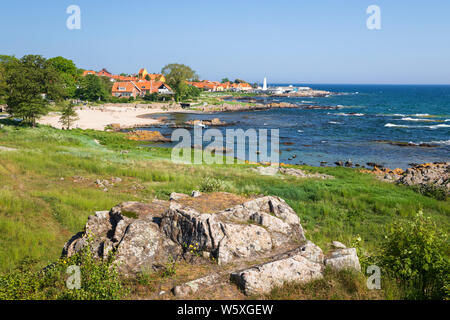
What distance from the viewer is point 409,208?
58.5 ft

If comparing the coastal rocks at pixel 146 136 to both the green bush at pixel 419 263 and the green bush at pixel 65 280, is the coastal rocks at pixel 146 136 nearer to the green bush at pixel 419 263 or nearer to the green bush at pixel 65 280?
the green bush at pixel 65 280

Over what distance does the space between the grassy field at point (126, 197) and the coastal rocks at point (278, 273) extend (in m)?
0.38

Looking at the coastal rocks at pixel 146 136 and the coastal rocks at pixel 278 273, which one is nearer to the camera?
the coastal rocks at pixel 278 273

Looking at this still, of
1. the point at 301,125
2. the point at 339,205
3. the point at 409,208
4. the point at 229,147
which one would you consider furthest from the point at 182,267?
the point at 301,125

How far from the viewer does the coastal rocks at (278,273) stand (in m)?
6.70

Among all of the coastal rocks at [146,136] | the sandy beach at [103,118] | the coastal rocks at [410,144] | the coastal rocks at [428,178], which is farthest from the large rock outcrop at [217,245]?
the sandy beach at [103,118]

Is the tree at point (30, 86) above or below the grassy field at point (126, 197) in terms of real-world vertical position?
above

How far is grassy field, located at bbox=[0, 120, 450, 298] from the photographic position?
11.4 m

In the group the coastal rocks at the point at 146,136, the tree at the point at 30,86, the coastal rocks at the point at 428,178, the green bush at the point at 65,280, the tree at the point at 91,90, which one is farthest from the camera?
the tree at the point at 91,90

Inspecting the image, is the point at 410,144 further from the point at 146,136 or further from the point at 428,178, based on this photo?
the point at 146,136

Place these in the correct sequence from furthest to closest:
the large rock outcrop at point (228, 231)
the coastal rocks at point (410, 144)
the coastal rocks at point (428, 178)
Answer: the coastal rocks at point (410, 144)
the coastal rocks at point (428, 178)
the large rock outcrop at point (228, 231)

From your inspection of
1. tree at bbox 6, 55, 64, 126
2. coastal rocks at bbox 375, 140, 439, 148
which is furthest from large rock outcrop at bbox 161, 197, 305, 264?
coastal rocks at bbox 375, 140, 439, 148

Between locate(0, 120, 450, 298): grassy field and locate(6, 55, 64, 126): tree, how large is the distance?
12011 millimetres

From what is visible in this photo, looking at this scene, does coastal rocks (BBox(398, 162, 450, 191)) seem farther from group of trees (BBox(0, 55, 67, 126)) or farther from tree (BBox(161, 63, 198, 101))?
tree (BBox(161, 63, 198, 101))
